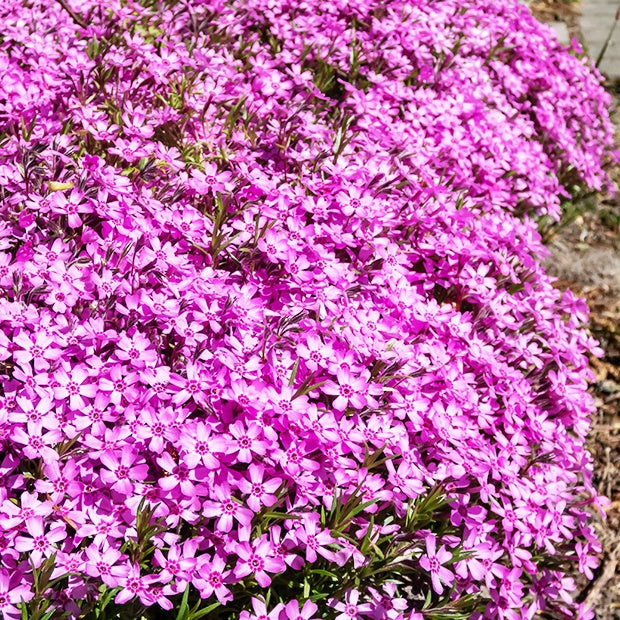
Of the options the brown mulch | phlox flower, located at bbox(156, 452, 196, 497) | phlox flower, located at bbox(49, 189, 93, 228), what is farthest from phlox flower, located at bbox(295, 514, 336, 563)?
the brown mulch

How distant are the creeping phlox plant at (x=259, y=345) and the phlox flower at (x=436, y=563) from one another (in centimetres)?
1

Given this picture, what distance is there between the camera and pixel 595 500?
3.23m

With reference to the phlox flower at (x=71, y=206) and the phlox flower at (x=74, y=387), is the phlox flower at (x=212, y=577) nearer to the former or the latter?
the phlox flower at (x=74, y=387)

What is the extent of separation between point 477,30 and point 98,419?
3721 mm

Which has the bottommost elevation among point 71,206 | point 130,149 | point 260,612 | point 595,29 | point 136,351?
point 260,612

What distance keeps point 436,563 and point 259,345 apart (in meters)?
0.98

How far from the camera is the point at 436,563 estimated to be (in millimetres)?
2654

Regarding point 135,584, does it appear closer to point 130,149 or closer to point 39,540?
point 39,540

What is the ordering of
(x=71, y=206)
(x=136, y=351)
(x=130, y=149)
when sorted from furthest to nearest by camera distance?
1. (x=130, y=149)
2. (x=71, y=206)
3. (x=136, y=351)

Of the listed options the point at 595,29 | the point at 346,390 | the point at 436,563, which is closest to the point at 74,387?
the point at 346,390

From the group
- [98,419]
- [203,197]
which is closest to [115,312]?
[98,419]

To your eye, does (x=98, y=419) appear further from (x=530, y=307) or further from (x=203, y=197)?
(x=530, y=307)

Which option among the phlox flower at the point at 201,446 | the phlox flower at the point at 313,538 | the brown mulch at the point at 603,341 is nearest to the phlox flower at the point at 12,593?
A: the phlox flower at the point at 201,446

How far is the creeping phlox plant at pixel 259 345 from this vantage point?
2441mm
